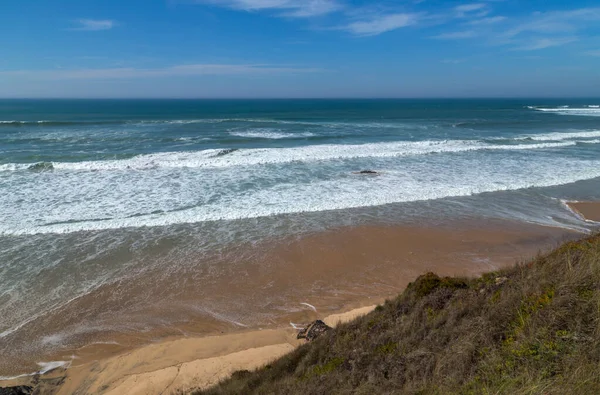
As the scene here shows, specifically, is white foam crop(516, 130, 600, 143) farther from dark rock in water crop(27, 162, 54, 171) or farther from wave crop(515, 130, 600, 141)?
dark rock in water crop(27, 162, 54, 171)

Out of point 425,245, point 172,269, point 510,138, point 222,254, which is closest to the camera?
point 172,269

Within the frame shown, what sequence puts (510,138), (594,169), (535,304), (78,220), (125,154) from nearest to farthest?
(535,304)
(78,220)
(594,169)
(125,154)
(510,138)

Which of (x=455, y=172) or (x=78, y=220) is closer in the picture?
(x=78, y=220)

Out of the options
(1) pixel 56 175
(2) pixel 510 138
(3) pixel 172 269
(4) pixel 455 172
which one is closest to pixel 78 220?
(3) pixel 172 269

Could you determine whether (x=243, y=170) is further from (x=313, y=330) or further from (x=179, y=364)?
(x=179, y=364)

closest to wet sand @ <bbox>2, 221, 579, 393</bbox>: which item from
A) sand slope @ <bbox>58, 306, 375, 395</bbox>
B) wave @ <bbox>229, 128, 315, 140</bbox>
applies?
sand slope @ <bbox>58, 306, 375, 395</bbox>

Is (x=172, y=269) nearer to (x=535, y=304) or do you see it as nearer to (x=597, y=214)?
(x=535, y=304)

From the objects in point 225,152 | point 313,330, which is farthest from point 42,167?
point 313,330
